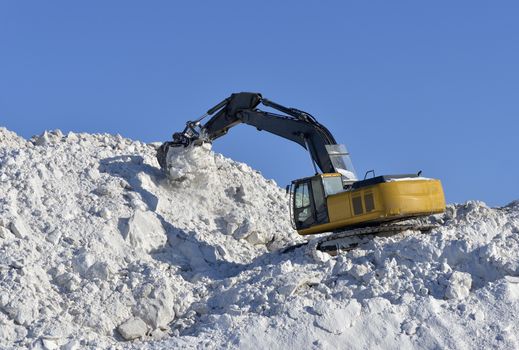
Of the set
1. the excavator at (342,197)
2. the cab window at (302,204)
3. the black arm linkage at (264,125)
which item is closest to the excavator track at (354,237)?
the excavator at (342,197)

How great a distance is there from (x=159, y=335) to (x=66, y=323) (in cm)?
146

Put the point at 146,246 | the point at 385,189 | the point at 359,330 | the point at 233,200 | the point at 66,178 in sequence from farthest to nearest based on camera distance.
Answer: the point at 233,200 → the point at 66,178 → the point at 146,246 → the point at 385,189 → the point at 359,330

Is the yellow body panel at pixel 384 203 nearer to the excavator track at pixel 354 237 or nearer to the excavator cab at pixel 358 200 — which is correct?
the excavator cab at pixel 358 200

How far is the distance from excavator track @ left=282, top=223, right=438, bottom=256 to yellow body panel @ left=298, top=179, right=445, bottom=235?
0.63 feet

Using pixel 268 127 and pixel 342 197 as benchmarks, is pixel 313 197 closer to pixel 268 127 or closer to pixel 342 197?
pixel 342 197

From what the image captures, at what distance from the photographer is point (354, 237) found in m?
17.5

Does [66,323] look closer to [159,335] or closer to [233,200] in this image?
[159,335]

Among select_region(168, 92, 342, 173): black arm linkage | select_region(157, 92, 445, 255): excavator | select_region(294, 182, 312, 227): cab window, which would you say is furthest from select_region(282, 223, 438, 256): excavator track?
select_region(168, 92, 342, 173): black arm linkage

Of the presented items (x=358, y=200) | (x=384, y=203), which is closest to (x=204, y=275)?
(x=358, y=200)

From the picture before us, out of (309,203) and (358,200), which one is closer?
(358,200)

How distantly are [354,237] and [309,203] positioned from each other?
114 cm

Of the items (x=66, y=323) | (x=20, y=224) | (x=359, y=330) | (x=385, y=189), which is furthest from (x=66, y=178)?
(x=359, y=330)

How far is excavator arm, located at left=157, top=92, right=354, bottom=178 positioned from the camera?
61.5ft

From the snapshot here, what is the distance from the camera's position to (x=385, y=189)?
664 inches
